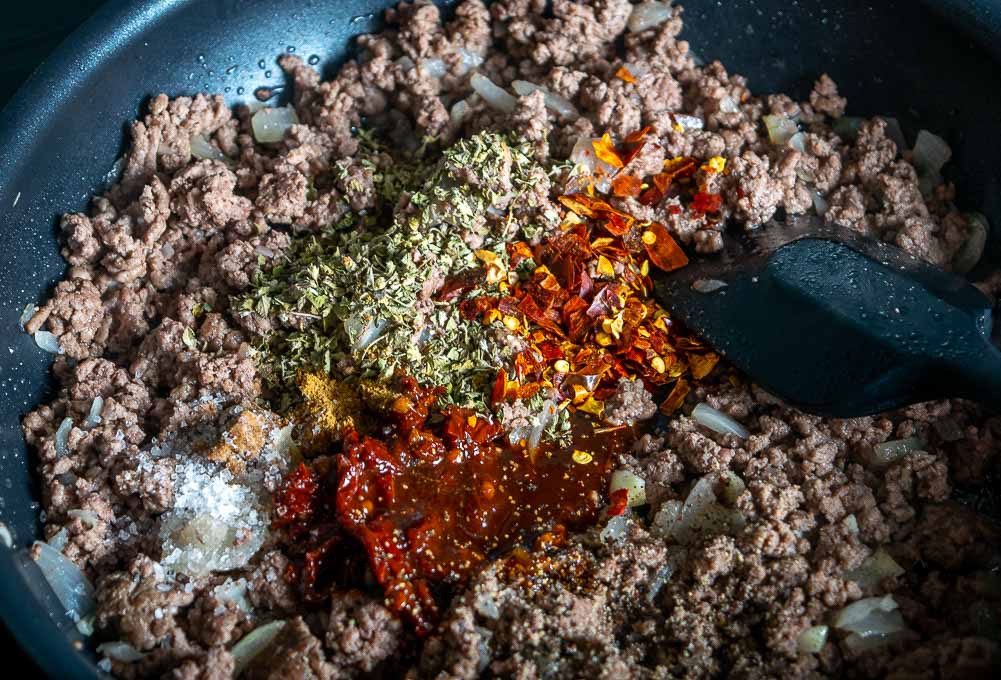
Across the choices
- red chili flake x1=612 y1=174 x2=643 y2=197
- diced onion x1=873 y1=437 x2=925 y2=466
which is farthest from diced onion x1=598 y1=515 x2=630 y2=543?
red chili flake x1=612 y1=174 x2=643 y2=197

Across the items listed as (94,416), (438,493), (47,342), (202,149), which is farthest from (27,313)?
(438,493)

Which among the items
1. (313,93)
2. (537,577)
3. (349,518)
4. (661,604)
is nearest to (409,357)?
(349,518)

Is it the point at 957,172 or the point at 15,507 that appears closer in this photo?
the point at 15,507

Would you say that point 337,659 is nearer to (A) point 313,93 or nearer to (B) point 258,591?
(B) point 258,591

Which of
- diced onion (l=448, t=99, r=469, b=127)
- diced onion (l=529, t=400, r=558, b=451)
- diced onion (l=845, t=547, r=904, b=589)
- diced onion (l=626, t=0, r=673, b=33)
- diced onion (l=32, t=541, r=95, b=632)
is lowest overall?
diced onion (l=845, t=547, r=904, b=589)

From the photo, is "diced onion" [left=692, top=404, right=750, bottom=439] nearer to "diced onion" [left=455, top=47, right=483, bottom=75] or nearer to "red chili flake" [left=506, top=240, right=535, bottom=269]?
"red chili flake" [left=506, top=240, right=535, bottom=269]

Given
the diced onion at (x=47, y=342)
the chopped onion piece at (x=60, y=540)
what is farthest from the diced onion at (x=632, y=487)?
the diced onion at (x=47, y=342)
